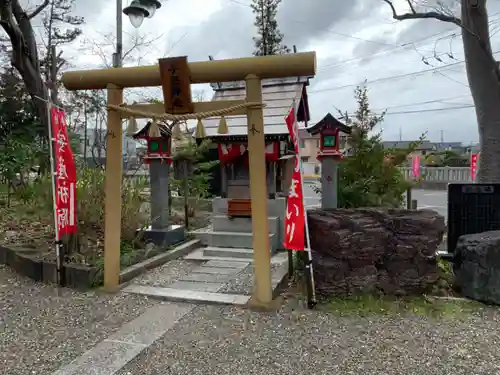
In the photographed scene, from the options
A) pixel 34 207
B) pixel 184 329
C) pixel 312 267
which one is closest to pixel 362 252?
pixel 312 267

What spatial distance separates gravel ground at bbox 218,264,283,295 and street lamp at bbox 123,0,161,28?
16.7 feet

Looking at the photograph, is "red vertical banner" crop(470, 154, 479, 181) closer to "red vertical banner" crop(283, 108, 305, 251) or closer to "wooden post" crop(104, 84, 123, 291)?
"red vertical banner" crop(283, 108, 305, 251)

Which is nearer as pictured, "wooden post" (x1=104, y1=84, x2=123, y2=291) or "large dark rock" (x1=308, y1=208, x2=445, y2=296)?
"large dark rock" (x1=308, y1=208, x2=445, y2=296)

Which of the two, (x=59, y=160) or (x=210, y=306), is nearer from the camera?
(x=210, y=306)

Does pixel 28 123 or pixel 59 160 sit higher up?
pixel 28 123

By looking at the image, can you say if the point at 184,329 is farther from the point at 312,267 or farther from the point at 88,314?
the point at 312,267

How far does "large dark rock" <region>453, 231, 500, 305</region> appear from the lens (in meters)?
4.30

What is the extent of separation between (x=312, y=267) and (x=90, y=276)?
270cm

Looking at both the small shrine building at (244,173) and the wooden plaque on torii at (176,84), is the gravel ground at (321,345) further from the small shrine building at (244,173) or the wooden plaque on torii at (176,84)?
the small shrine building at (244,173)

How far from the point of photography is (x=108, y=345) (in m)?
3.49

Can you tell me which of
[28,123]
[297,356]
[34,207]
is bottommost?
[297,356]

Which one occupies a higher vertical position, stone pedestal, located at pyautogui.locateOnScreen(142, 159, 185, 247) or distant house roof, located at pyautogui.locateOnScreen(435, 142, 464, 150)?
distant house roof, located at pyautogui.locateOnScreen(435, 142, 464, 150)

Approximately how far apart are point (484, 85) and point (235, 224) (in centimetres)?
472

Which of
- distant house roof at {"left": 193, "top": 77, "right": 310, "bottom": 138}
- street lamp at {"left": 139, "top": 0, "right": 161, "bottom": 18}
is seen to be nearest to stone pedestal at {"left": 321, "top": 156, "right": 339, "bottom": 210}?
distant house roof at {"left": 193, "top": 77, "right": 310, "bottom": 138}
